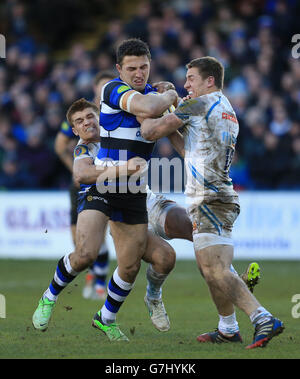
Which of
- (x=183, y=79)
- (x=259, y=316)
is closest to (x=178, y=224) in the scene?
(x=259, y=316)

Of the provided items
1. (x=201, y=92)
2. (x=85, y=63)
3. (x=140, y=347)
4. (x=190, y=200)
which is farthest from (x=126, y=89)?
(x=85, y=63)

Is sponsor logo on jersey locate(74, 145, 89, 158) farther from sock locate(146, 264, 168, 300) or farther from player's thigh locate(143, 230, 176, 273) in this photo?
sock locate(146, 264, 168, 300)

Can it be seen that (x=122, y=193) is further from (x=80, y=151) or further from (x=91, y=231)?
(x=80, y=151)

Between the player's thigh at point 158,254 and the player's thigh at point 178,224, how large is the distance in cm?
19

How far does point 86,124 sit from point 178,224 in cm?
132

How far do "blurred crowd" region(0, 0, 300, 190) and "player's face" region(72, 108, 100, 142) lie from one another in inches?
306

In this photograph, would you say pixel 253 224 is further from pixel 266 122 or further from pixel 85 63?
pixel 85 63

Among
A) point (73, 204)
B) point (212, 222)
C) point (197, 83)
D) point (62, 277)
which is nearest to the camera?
point (212, 222)

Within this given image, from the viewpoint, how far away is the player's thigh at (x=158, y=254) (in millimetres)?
7254

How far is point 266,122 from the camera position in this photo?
610 inches

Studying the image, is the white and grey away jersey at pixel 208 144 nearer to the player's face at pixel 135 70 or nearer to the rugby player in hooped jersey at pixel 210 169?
the rugby player in hooped jersey at pixel 210 169

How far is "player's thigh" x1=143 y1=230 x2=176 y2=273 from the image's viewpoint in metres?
7.25

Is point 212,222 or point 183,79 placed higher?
point 183,79

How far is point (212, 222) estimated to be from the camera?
6.57m
